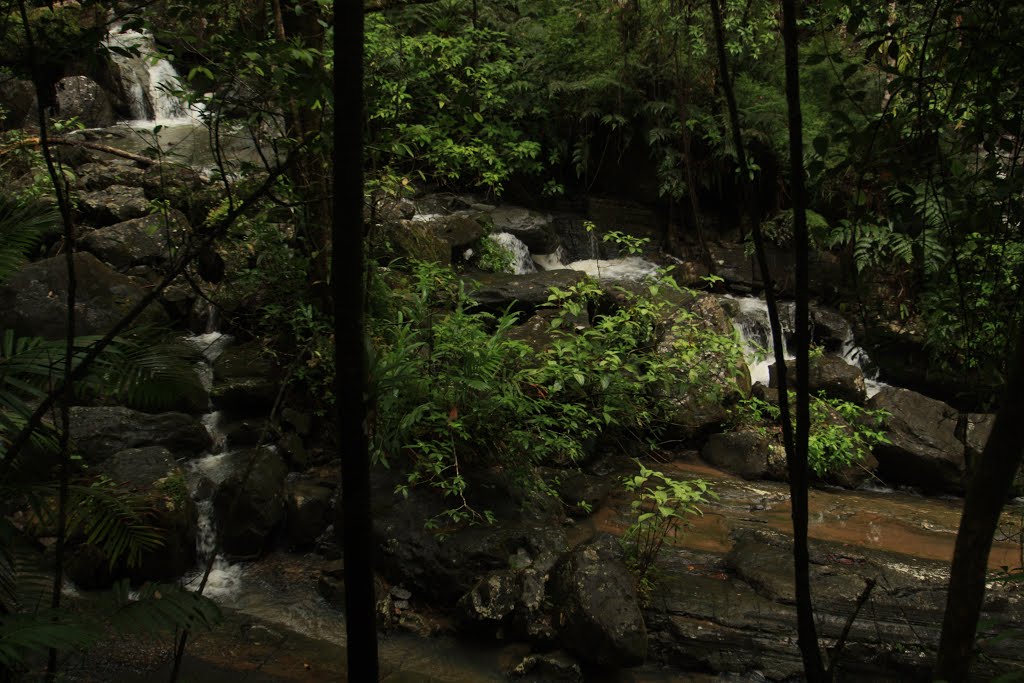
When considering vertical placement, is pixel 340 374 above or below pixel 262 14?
below

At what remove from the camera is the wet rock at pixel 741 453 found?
7.04 meters

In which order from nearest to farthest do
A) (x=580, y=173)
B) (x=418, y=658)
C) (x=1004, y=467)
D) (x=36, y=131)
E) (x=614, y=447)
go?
(x=1004, y=467) < (x=418, y=658) < (x=614, y=447) < (x=36, y=131) < (x=580, y=173)

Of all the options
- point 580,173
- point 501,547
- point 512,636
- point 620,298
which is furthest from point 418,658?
point 580,173

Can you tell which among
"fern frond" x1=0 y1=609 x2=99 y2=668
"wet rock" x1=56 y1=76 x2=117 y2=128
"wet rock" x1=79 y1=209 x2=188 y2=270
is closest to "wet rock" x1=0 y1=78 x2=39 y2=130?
"wet rock" x1=56 y1=76 x2=117 y2=128

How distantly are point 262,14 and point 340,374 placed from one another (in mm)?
4963

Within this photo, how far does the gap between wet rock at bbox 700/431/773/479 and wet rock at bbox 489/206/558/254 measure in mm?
4875

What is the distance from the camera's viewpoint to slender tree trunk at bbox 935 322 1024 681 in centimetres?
202

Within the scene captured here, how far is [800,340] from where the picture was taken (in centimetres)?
185

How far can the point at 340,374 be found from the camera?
185 centimetres

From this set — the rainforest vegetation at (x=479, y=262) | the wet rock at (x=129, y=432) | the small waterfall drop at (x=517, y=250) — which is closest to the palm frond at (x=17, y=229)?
the rainforest vegetation at (x=479, y=262)

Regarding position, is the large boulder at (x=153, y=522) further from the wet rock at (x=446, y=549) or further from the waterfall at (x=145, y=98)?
the waterfall at (x=145, y=98)

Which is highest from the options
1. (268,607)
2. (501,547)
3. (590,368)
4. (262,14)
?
(262,14)

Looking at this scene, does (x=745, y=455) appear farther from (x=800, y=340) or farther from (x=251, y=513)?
(x=800, y=340)

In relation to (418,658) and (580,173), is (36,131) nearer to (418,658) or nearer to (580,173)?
(580,173)
